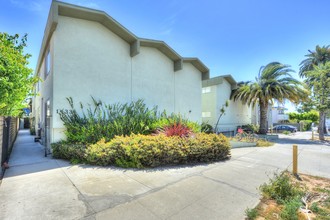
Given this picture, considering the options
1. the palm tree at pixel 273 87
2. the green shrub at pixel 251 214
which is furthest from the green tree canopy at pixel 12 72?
the palm tree at pixel 273 87

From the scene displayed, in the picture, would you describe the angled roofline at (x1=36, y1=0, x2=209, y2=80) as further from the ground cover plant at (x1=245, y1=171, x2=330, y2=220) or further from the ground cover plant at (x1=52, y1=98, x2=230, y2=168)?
the ground cover plant at (x1=245, y1=171, x2=330, y2=220)

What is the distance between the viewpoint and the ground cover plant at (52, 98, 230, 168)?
20.6ft

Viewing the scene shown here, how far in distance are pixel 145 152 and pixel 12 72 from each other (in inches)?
246

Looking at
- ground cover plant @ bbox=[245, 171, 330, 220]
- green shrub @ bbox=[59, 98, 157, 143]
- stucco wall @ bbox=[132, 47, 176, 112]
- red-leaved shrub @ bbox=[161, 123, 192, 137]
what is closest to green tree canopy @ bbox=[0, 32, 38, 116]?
green shrub @ bbox=[59, 98, 157, 143]

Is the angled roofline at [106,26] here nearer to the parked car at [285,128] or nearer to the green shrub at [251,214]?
the green shrub at [251,214]

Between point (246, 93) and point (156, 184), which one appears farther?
point (246, 93)

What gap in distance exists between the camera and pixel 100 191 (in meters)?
4.15

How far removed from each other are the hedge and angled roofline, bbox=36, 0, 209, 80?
20.0ft

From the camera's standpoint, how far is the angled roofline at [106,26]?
788 centimetres

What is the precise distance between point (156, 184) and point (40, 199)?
8.92 feet

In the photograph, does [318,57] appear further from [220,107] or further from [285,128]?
[220,107]

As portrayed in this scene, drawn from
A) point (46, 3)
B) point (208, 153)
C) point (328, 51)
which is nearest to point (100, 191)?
point (208, 153)

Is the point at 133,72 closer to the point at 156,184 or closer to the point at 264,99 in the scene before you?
the point at 156,184

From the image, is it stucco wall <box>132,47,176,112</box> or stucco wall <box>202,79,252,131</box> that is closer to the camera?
stucco wall <box>132,47,176,112</box>
